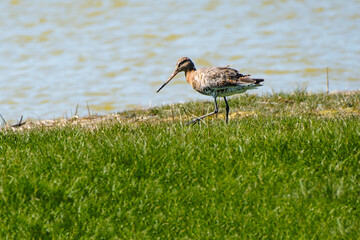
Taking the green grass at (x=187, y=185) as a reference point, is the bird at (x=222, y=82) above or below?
above

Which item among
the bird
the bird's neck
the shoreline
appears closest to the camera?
the bird

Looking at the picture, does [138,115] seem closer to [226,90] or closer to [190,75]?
[190,75]

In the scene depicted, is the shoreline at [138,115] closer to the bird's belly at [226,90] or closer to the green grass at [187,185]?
the bird's belly at [226,90]

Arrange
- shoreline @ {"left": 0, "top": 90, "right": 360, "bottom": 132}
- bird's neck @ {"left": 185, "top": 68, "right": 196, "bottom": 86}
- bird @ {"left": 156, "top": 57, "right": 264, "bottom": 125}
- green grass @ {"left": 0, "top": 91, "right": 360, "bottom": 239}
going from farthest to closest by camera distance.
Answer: shoreline @ {"left": 0, "top": 90, "right": 360, "bottom": 132} → bird's neck @ {"left": 185, "top": 68, "right": 196, "bottom": 86} → bird @ {"left": 156, "top": 57, "right": 264, "bottom": 125} → green grass @ {"left": 0, "top": 91, "right": 360, "bottom": 239}

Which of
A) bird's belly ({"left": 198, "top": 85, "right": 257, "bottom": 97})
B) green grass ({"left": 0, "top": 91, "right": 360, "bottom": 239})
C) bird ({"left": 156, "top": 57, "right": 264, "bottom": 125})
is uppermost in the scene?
bird ({"left": 156, "top": 57, "right": 264, "bottom": 125})

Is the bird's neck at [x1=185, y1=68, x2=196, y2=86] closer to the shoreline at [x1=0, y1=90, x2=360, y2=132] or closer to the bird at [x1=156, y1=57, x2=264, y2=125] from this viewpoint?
the bird at [x1=156, y1=57, x2=264, y2=125]

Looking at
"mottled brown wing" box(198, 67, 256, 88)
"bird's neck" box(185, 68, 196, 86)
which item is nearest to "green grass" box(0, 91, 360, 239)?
"mottled brown wing" box(198, 67, 256, 88)

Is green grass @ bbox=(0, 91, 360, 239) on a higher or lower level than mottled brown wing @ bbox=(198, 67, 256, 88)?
lower

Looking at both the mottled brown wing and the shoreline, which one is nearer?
the mottled brown wing

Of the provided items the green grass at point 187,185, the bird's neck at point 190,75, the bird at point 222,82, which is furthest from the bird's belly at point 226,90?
the green grass at point 187,185

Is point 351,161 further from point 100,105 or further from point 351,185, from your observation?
point 100,105

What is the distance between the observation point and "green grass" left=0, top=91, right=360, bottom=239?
6133mm

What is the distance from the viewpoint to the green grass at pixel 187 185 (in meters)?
6.13

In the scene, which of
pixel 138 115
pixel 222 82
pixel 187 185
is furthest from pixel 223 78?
pixel 187 185
